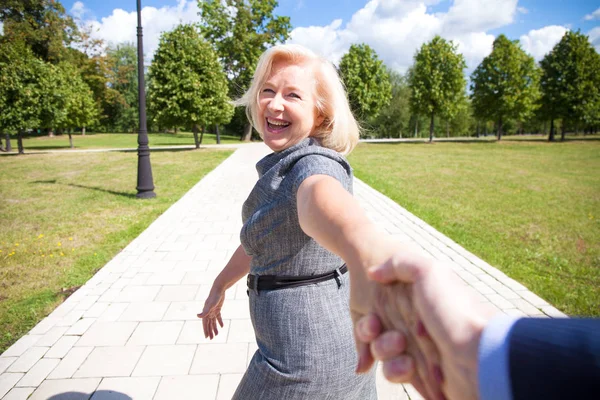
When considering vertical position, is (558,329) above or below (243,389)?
above

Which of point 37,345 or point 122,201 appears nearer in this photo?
point 37,345

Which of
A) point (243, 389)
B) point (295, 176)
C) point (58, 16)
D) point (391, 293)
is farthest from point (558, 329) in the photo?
point (58, 16)

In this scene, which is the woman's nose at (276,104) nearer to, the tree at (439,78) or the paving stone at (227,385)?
the paving stone at (227,385)

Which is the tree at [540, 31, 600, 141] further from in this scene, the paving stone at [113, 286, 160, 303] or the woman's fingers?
the woman's fingers

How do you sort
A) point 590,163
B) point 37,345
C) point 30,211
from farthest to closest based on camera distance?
point 590,163 < point 30,211 < point 37,345

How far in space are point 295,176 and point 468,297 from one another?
0.78m

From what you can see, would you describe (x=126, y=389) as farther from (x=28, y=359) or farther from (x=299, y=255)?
(x=299, y=255)

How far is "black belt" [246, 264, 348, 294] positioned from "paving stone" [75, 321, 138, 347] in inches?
108

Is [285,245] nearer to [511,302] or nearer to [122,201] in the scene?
[511,302]

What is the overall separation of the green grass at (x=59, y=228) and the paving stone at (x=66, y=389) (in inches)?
39.2

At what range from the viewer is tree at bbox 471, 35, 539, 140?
37.5 meters

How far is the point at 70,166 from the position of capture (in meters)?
18.7

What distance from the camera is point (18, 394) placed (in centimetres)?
285

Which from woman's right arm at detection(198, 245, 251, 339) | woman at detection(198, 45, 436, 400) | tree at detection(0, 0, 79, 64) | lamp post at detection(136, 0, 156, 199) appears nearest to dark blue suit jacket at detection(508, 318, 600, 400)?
woman at detection(198, 45, 436, 400)
